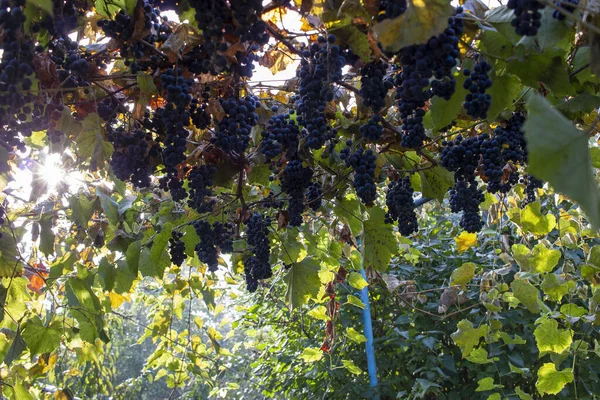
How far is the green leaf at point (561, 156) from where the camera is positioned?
0.60 m

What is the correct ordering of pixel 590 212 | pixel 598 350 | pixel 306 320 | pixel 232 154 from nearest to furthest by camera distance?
pixel 590 212 → pixel 232 154 → pixel 598 350 → pixel 306 320

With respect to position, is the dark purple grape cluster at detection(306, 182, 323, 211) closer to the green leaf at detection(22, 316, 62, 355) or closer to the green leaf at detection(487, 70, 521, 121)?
the green leaf at detection(487, 70, 521, 121)

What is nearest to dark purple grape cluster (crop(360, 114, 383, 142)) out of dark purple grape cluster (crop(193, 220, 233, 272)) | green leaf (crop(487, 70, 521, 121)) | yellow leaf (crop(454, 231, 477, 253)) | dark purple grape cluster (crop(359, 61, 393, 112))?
dark purple grape cluster (crop(359, 61, 393, 112))

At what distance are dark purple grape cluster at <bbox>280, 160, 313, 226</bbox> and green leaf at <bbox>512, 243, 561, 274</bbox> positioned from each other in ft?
3.42

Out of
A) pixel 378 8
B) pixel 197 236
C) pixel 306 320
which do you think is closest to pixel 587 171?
pixel 378 8

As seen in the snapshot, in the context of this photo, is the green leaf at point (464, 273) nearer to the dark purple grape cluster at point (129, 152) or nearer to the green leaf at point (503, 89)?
the green leaf at point (503, 89)

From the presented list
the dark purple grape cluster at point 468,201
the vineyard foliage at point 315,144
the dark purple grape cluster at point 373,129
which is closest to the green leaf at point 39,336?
the vineyard foliage at point 315,144

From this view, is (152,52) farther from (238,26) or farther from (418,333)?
(418,333)

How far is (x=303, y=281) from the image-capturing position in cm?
228

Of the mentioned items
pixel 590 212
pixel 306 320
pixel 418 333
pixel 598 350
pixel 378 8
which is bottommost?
pixel 590 212

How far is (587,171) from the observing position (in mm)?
A: 616

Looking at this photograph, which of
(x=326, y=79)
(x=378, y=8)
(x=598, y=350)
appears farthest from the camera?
(x=598, y=350)

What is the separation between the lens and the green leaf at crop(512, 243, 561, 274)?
2311 mm

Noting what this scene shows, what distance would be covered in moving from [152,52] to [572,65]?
1.12 meters
